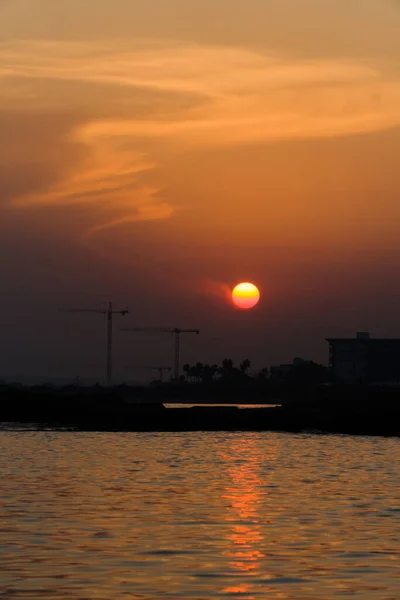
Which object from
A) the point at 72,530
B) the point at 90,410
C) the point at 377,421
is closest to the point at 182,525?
the point at 72,530

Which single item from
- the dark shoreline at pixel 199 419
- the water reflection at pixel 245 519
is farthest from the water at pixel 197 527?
the dark shoreline at pixel 199 419

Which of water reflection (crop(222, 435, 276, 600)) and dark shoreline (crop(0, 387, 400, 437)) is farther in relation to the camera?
dark shoreline (crop(0, 387, 400, 437))

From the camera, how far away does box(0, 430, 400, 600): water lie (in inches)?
1232

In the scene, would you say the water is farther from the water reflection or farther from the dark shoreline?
the dark shoreline

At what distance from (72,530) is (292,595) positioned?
12690mm

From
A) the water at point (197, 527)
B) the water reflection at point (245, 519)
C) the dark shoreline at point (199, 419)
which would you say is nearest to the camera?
the water at point (197, 527)

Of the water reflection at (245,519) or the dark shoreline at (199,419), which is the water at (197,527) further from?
the dark shoreline at (199,419)

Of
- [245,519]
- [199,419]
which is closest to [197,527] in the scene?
[245,519]

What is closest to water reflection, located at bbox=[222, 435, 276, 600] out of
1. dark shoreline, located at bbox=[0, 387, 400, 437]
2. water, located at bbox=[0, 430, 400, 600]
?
water, located at bbox=[0, 430, 400, 600]

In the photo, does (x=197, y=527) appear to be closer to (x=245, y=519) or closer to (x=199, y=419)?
(x=245, y=519)

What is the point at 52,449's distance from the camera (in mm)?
89125

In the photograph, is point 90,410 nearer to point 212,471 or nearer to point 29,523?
point 212,471

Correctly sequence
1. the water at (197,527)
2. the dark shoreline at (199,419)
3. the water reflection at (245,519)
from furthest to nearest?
1. the dark shoreline at (199,419)
2. the water reflection at (245,519)
3. the water at (197,527)

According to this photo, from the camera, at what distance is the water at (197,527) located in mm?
31281
